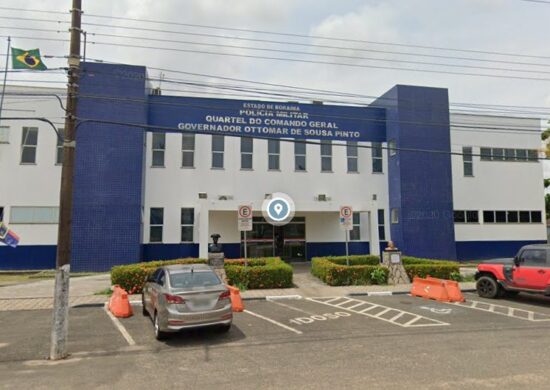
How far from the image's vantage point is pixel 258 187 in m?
23.5

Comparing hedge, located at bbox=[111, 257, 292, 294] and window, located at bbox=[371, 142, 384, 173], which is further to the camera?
window, located at bbox=[371, 142, 384, 173]

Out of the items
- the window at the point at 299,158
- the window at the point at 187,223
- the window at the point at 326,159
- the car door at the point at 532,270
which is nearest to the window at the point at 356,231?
the window at the point at 326,159

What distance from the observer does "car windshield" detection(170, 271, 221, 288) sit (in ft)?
29.0

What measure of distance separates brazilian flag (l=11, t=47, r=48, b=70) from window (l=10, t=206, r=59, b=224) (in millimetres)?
10973

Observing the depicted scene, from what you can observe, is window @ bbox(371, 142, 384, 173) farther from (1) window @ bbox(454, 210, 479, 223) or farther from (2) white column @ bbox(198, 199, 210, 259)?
(2) white column @ bbox(198, 199, 210, 259)

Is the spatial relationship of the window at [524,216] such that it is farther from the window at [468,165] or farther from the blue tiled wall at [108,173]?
the blue tiled wall at [108,173]

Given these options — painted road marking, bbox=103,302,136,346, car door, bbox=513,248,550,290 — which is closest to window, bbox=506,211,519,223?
car door, bbox=513,248,550,290

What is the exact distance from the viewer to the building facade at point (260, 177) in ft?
68.9

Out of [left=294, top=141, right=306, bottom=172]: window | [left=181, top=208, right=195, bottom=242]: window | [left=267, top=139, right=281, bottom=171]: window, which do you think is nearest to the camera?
[left=181, top=208, right=195, bottom=242]: window

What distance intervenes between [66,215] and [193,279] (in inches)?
118

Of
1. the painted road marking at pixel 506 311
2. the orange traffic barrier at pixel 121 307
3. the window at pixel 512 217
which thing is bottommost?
the painted road marking at pixel 506 311

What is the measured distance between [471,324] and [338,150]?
52.7 ft

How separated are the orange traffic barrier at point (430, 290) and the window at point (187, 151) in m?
14.0

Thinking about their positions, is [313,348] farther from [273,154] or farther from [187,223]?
[273,154]
